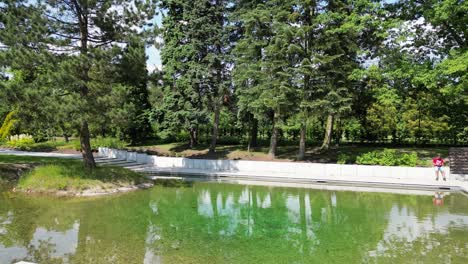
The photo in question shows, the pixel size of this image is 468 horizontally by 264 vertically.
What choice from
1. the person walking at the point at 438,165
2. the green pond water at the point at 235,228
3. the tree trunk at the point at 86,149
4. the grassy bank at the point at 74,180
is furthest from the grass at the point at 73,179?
the person walking at the point at 438,165

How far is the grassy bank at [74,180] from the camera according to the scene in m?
16.7

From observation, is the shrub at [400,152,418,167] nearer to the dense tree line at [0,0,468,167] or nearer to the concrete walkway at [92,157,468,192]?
the concrete walkway at [92,157,468,192]

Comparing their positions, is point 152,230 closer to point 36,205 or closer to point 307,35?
point 36,205

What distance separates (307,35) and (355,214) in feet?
48.4

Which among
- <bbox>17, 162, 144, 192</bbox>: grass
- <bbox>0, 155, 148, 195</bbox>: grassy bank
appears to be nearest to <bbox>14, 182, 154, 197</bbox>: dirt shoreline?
<bbox>0, 155, 148, 195</bbox>: grassy bank

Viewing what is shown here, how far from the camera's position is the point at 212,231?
11031mm

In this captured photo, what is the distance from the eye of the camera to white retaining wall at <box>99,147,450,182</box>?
20078 millimetres

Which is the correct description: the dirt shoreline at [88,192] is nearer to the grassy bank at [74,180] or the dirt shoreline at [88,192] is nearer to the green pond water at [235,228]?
the grassy bank at [74,180]

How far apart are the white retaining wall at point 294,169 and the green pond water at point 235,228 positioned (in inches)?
146

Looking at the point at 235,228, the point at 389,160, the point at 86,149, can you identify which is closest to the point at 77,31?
the point at 86,149

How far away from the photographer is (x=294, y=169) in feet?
74.5

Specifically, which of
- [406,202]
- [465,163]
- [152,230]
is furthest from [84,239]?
[465,163]

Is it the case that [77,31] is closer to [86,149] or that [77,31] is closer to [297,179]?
Answer: [86,149]

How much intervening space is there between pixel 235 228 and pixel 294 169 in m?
11.9
